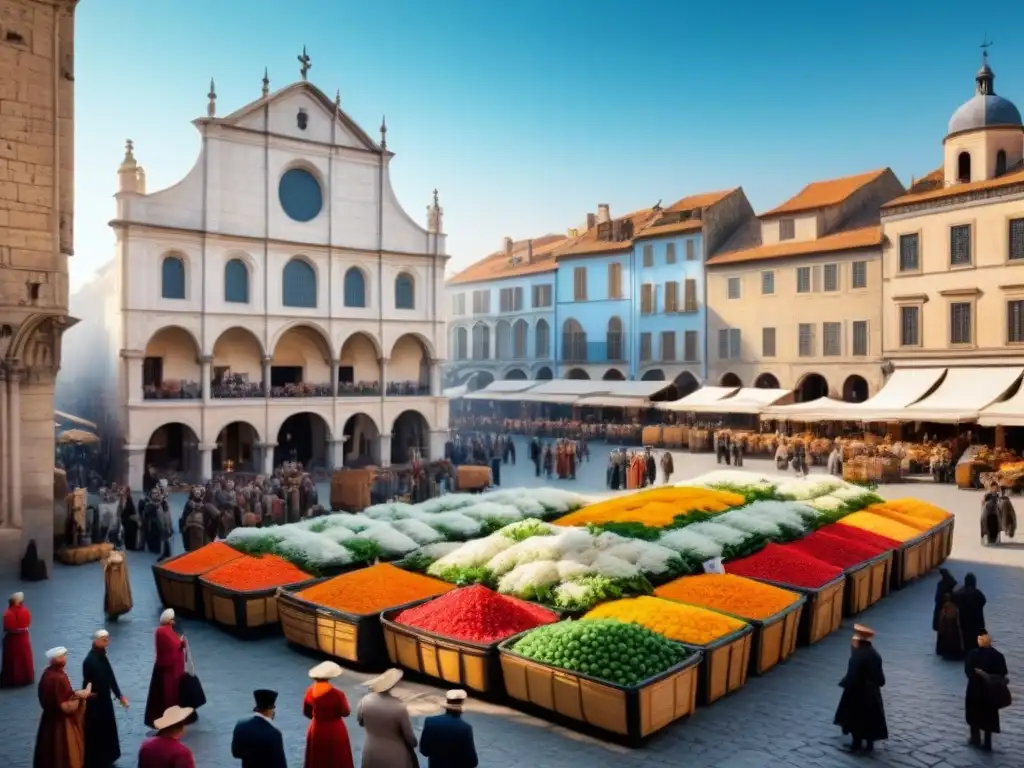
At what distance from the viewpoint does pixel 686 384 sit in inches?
1932

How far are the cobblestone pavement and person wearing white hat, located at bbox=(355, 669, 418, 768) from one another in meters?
1.71

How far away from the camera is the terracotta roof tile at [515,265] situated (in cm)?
5869

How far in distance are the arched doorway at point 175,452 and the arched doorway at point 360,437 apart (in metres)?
6.84

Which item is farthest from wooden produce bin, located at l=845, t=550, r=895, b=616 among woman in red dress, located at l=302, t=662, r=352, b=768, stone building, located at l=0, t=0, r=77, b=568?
stone building, located at l=0, t=0, r=77, b=568

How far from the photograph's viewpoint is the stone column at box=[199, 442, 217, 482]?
31578 mm

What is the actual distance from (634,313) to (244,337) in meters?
25.0

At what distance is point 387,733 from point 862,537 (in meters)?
11.7

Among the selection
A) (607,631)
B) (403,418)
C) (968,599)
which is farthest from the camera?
(403,418)

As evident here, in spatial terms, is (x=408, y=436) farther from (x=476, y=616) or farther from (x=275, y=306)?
(x=476, y=616)

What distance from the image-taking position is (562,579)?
12805 millimetres

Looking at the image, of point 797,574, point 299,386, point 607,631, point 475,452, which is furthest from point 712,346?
point 607,631

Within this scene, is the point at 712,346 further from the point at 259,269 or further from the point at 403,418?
the point at 259,269

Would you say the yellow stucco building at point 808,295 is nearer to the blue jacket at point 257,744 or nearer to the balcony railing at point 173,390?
the balcony railing at point 173,390

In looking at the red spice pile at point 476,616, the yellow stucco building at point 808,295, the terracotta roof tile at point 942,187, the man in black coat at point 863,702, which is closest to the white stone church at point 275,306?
the yellow stucco building at point 808,295
